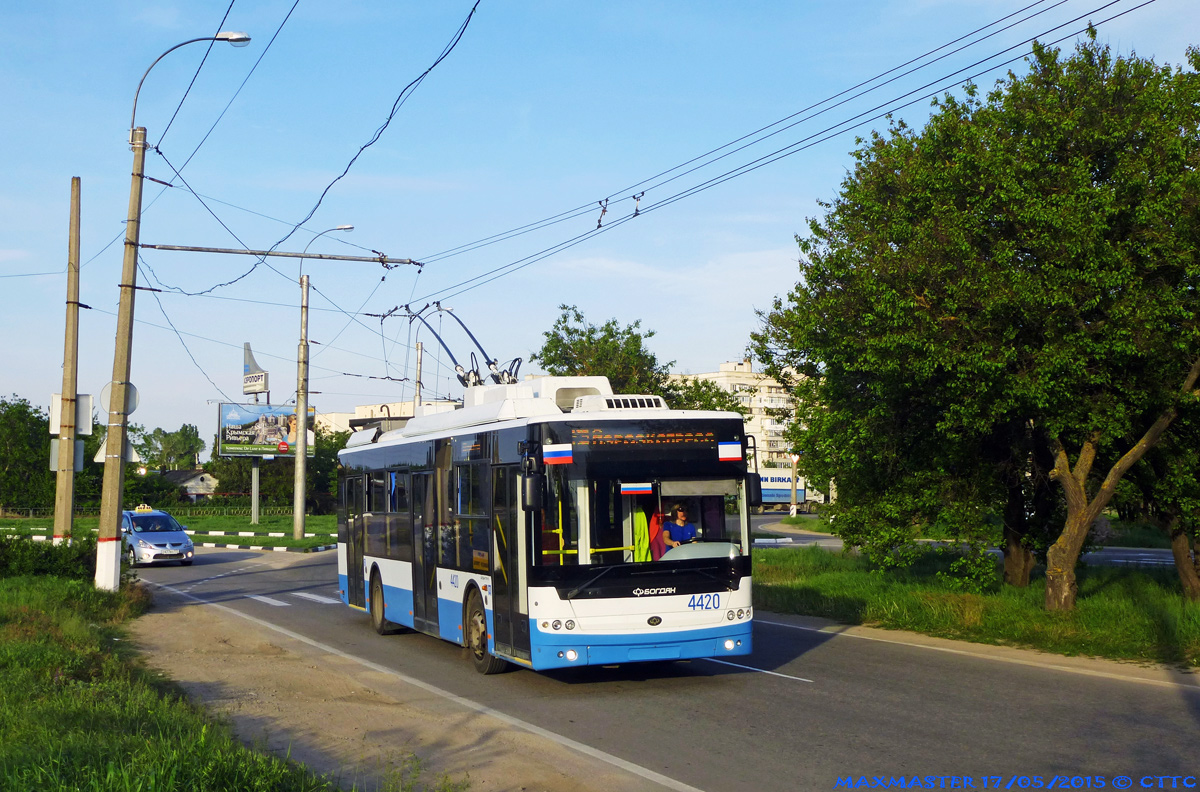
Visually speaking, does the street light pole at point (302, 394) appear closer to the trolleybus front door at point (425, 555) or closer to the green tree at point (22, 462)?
the trolleybus front door at point (425, 555)

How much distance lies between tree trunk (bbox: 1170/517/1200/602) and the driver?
339 inches

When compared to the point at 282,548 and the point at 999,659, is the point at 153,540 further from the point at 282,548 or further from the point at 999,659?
the point at 999,659

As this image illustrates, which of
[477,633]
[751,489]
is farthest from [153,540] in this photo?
[751,489]

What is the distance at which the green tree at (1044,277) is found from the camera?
44.6 feet

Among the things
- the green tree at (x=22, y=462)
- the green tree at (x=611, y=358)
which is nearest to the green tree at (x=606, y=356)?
the green tree at (x=611, y=358)

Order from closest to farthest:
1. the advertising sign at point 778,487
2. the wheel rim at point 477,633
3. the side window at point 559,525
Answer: the side window at point 559,525 < the wheel rim at point 477,633 < the advertising sign at point 778,487

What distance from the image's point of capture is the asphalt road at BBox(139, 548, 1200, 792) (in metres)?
8.06

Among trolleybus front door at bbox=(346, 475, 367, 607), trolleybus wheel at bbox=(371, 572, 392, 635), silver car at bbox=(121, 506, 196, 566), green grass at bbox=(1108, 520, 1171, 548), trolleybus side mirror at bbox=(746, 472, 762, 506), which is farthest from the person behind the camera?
green grass at bbox=(1108, 520, 1171, 548)

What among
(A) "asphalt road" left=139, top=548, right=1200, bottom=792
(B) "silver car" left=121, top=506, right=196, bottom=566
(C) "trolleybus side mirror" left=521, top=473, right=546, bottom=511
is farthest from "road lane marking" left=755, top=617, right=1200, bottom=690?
(B) "silver car" left=121, top=506, right=196, bottom=566

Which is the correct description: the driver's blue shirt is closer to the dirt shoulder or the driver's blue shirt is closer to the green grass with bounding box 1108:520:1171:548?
the dirt shoulder

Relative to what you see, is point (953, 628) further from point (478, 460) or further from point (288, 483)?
point (288, 483)

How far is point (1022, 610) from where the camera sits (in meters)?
15.9

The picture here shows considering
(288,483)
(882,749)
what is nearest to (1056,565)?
(882,749)

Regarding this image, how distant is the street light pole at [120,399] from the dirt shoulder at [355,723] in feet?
13.4
